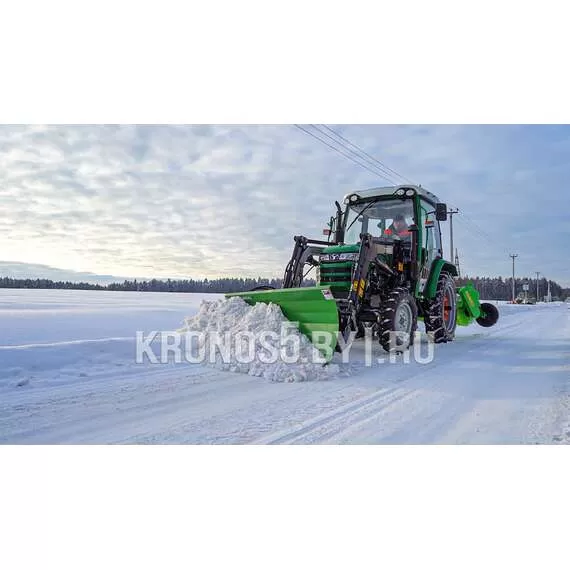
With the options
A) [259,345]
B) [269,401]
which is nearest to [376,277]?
[259,345]

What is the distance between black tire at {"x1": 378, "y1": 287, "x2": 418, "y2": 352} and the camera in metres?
5.88

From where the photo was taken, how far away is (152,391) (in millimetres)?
4016

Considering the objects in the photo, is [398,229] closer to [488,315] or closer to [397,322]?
[397,322]

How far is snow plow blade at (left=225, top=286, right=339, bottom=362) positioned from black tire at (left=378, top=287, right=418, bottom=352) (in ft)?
3.67

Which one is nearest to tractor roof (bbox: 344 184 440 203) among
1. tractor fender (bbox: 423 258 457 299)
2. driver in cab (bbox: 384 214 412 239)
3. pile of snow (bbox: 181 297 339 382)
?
driver in cab (bbox: 384 214 412 239)

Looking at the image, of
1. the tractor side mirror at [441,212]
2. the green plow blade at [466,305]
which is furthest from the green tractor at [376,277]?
the green plow blade at [466,305]

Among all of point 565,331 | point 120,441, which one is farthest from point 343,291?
point 565,331

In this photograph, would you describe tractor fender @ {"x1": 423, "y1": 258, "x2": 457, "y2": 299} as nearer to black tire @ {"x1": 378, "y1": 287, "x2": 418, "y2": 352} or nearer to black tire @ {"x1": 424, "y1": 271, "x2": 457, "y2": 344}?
black tire @ {"x1": 424, "y1": 271, "x2": 457, "y2": 344}

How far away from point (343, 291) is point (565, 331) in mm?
7000

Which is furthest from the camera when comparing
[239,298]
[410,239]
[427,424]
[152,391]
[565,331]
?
[565,331]

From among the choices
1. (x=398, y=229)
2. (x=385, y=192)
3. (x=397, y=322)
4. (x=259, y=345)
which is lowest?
(x=259, y=345)

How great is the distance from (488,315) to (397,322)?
17.7 feet

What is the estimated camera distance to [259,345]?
5.03 meters
